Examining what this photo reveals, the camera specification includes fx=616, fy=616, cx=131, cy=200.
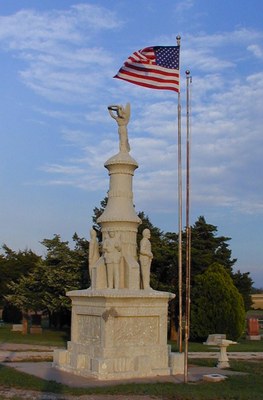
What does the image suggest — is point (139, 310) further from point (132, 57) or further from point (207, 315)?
point (207, 315)

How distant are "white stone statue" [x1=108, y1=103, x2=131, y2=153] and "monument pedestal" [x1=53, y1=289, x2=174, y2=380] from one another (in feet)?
15.8

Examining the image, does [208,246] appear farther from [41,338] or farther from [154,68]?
[154,68]

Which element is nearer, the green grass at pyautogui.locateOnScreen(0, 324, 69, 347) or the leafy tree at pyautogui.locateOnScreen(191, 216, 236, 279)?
the green grass at pyautogui.locateOnScreen(0, 324, 69, 347)

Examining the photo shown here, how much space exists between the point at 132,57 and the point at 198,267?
67.0 feet

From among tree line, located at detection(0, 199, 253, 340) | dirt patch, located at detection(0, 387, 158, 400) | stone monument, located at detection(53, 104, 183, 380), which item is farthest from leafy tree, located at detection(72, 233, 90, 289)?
dirt patch, located at detection(0, 387, 158, 400)

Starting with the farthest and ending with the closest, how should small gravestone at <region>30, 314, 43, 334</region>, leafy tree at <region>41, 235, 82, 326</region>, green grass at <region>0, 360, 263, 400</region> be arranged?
small gravestone at <region>30, 314, 43, 334</region> → leafy tree at <region>41, 235, 82, 326</region> → green grass at <region>0, 360, 263, 400</region>

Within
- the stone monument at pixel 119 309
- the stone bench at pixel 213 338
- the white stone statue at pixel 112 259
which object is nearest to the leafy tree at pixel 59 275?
the stone bench at pixel 213 338

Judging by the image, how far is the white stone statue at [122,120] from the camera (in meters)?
19.5

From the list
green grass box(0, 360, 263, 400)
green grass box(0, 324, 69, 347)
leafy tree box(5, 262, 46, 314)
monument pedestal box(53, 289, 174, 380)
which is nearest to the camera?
green grass box(0, 360, 263, 400)

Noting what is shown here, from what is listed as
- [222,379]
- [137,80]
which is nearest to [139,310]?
[222,379]

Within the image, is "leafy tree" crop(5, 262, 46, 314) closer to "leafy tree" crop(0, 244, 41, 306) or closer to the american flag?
"leafy tree" crop(0, 244, 41, 306)

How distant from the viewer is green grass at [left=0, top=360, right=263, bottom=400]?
13.3m

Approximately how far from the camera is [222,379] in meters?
15.9

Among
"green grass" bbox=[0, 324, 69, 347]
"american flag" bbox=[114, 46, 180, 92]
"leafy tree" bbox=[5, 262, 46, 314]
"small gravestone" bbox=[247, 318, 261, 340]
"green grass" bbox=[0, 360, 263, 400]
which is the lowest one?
"green grass" bbox=[0, 360, 263, 400]
